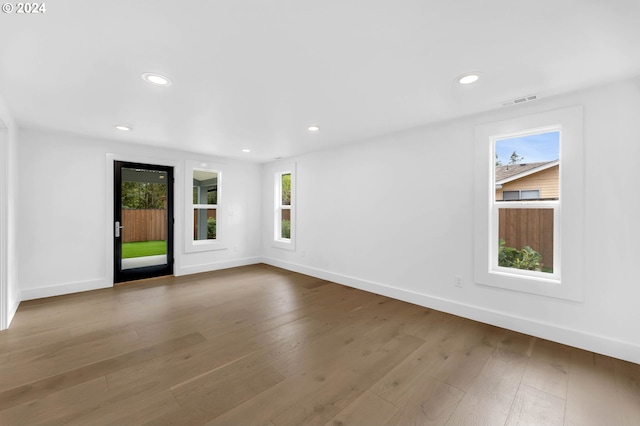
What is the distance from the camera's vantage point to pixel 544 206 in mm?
2684

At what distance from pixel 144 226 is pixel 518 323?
19.4ft

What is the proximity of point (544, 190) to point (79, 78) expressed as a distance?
4.35 m

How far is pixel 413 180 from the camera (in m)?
3.63

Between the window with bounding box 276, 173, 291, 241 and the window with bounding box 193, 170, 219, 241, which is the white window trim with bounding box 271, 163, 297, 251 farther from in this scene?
the window with bounding box 193, 170, 219, 241

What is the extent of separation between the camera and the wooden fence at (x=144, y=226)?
15.5 feet

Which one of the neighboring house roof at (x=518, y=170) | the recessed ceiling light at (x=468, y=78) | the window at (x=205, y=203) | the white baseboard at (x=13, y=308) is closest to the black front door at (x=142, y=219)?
the window at (x=205, y=203)

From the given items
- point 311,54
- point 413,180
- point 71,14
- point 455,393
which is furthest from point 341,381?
point 71,14

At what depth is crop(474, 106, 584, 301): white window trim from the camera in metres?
2.46

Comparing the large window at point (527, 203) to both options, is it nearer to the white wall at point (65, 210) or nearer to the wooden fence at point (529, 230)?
the wooden fence at point (529, 230)

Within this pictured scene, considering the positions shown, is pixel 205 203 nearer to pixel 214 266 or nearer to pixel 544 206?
pixel 214 266

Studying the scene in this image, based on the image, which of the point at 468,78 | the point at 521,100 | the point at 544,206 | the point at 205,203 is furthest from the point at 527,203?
the point at 205,203

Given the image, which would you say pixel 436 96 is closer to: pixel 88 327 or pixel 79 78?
pixel 79 78

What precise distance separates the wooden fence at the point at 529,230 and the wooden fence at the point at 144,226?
5372 mm

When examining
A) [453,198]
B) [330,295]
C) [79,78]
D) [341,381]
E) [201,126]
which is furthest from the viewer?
[330,295]
